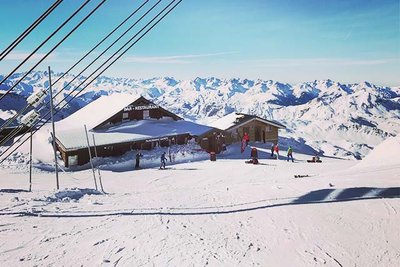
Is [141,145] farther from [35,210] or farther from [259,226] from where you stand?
[259,226]

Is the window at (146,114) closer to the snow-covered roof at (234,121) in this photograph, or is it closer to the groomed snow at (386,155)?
the snow-covered roof at (234,121)

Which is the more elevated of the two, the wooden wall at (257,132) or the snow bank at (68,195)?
the snow bank at (68,195)

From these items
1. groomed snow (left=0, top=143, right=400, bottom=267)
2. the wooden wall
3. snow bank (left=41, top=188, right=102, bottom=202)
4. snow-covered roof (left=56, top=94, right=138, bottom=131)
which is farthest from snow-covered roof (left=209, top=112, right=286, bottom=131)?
snow bank (left=41, top=188, right=102, bottom=202)

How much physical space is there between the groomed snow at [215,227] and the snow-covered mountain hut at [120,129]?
1662 cm

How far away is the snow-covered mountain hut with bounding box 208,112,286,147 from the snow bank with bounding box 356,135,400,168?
20.0 meters

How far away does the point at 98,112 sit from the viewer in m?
40.9

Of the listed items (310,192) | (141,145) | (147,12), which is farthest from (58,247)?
(141,145)

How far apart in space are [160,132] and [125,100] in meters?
7.66

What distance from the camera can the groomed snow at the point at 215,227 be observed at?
7586 mm

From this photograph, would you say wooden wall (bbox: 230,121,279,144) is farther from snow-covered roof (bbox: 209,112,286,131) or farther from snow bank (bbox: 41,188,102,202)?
snow bank (bbox: 41,188,102,202)

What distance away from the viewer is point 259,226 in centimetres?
950

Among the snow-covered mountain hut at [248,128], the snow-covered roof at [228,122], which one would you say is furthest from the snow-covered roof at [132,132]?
the snow-covered mountain hut at [248,128]

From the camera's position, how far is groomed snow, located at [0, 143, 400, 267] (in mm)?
7586

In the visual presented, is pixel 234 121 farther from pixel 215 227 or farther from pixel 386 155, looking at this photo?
pixel 215 227
